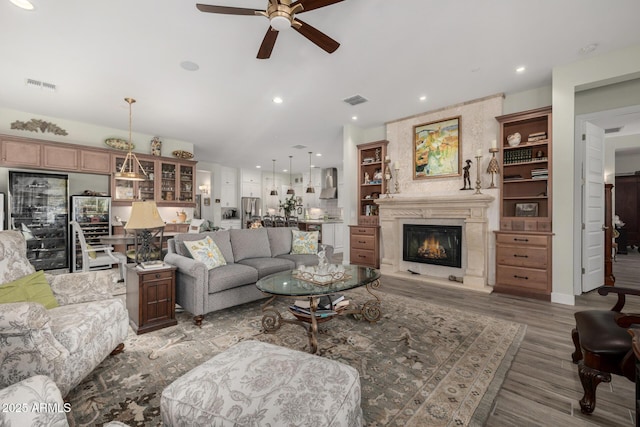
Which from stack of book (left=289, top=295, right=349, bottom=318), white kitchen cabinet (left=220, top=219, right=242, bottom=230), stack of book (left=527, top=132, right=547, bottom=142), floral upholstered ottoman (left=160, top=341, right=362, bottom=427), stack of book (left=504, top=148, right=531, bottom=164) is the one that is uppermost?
Answer: stack of book (left=527, top=132, right=547, bottom=142)

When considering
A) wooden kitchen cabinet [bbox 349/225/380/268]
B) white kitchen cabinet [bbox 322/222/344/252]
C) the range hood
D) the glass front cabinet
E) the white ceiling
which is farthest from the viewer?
the range hood

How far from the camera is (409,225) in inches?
204

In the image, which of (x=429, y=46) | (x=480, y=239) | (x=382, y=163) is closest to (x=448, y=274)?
(x=480, y=239)

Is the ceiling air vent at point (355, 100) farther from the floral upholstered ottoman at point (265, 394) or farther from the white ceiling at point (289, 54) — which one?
the floral upholstered ottoman at point (265, 394)

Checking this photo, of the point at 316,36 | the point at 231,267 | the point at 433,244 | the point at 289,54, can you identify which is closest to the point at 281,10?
the point at 316,36

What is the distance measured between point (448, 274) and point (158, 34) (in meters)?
5.19

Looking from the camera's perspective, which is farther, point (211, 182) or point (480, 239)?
point (211, 182)

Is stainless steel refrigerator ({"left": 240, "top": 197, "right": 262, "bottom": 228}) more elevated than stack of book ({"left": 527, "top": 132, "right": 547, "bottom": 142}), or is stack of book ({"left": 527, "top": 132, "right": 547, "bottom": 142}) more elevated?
stack of book ({"left": 527, "top": 132, "right": 547, "bottom": 142})

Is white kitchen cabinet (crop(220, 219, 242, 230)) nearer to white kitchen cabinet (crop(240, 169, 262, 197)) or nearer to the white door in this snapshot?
white kitchen cabinet (crop(240, 169, 262, 197))

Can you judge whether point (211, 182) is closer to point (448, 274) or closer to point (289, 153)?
point (289, 153)

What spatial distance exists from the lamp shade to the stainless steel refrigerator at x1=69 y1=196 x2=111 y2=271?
3087mm

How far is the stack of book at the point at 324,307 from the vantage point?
103 inches

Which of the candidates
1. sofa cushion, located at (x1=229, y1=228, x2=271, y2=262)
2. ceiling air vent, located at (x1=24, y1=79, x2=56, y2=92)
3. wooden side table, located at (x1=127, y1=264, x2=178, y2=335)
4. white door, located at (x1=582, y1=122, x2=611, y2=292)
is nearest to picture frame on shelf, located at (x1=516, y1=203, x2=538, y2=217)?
white door, located at (x1=582, y1=122, x2=611, y2=292)

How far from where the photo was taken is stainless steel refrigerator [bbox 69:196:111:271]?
16.6 feet
